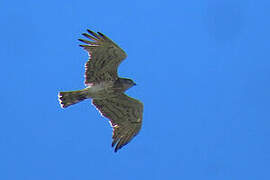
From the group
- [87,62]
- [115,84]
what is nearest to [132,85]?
[115,84]

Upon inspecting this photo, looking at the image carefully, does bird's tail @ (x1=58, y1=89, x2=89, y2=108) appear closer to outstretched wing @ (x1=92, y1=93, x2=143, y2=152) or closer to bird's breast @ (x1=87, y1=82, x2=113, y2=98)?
bird's breast @ (x1=87, y1=82, x2=113, y2=98)

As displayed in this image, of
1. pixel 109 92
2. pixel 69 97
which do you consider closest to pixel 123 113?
pixel 109 92

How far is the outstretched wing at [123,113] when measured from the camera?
13.3 m

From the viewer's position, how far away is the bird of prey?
40.5 ft

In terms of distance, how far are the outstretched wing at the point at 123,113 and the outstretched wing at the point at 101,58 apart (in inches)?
30.0

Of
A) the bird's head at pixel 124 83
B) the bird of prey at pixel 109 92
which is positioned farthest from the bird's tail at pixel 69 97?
the bird's head at pixel 124 83

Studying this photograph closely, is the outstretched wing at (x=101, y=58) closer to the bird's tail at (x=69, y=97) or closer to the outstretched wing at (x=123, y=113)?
the bird's tail at (x=69, y=97)

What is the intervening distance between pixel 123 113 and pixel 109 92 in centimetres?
78

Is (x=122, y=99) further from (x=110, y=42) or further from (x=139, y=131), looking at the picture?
(x=110, y=42)

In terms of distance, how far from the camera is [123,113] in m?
13.5

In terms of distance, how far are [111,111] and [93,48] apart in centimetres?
201

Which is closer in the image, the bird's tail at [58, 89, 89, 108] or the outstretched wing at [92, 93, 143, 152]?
the bird's tail at [58, 89, 89, 108]

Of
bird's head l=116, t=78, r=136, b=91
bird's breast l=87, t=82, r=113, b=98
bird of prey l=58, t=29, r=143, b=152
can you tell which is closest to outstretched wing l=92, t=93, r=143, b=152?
bird of prey l=58, t=29, r=143, b=152

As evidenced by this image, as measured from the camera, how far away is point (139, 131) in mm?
13398
